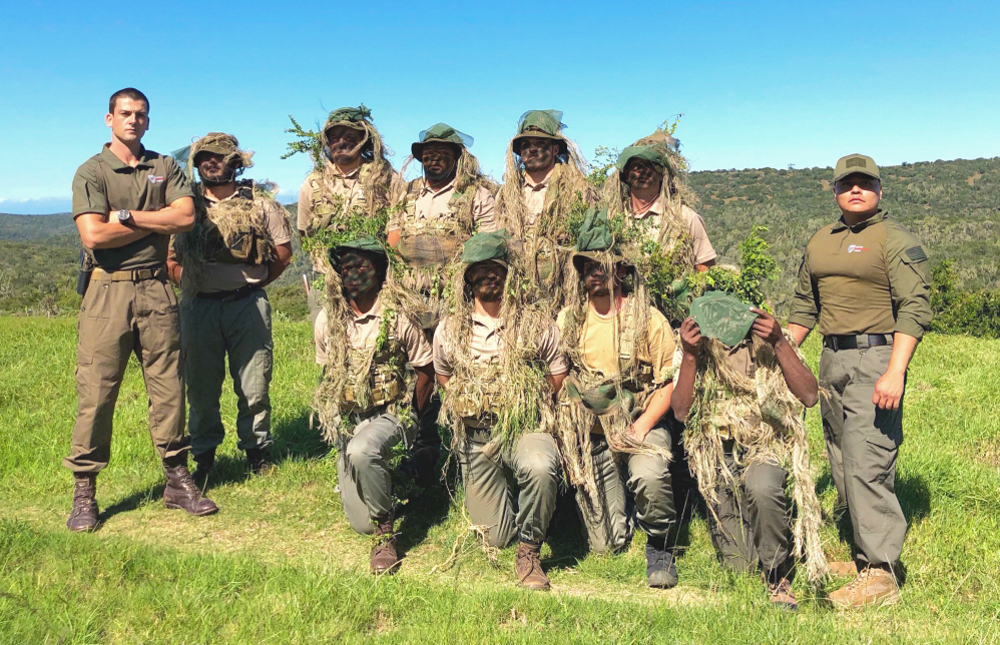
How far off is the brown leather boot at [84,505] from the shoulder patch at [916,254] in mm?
5117

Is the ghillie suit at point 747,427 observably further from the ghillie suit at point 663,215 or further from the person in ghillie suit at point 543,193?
the person in ghillie suit at point 543,193

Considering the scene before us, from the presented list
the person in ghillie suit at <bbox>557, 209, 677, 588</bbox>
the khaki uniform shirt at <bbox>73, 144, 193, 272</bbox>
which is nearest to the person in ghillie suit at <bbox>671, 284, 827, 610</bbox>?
the person in ghillie suit at <bbox>557, 209, 677, 588</bbox>

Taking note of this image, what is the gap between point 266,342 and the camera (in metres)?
5.76

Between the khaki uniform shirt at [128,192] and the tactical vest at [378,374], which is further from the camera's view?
the khaki uniform shirt at [128,192]

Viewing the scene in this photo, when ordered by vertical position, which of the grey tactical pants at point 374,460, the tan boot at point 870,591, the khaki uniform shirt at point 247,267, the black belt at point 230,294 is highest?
the khaki uniform shirt at point 247,267

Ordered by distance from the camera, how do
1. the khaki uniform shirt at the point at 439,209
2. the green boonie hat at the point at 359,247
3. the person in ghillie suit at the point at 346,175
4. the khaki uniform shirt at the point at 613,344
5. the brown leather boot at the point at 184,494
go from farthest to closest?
the person in ghillie suit at the point at 346,175 → the khaki uniform shirt at the point at 439,209 → the brown leather boot at the point at 184,494 → the green boonie hat at the point at 359,247 → the khaki uniform shirt at the point at 613,344

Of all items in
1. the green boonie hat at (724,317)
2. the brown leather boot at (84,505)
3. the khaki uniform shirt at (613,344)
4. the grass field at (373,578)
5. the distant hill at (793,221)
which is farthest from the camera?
the distant hill at (793,221)

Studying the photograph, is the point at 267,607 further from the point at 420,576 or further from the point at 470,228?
the point at 470,228

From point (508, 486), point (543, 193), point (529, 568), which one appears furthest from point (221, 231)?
point (529, 568)

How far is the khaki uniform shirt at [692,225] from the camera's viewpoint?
4.83 m

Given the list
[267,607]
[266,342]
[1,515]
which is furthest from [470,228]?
[1,515]

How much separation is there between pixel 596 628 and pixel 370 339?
2.16m

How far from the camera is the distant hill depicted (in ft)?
78.9

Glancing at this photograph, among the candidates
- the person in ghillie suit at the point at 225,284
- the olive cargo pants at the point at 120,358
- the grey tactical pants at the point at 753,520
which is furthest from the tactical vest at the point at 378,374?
the grey tactical pants at the point at 753,520
